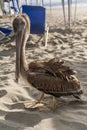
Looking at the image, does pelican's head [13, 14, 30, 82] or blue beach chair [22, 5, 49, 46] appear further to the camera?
blue beach chair [22, 5, 49, 46]

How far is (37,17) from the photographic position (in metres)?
11.2

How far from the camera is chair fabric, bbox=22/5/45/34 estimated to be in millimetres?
10914

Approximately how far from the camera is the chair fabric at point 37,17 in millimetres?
10914

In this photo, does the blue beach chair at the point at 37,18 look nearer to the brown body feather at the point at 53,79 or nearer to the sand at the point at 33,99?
the sand at the point at 33,99

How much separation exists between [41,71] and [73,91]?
0.52 metres

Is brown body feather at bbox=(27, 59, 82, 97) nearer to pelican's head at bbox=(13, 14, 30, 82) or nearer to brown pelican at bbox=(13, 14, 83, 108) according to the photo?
brown pelican at bbox=(13, 14, 83, 108)

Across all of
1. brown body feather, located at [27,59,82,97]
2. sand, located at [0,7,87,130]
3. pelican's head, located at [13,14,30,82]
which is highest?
pelican's head, located at [13,14,30,82]

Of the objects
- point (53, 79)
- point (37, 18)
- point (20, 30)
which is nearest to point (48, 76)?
point (53, 79)

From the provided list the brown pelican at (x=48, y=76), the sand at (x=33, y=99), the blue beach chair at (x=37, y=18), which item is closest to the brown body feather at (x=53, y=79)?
the brown pelican at (x=48, y=76)

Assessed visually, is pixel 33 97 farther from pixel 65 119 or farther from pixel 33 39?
pixel 33 39

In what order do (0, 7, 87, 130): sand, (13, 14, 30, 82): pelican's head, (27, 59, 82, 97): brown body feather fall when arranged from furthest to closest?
(13, 14, 30, 82): pelican's head
(27, 59, 82, 97): brown body feather
(0, 7, 87, 130): sand

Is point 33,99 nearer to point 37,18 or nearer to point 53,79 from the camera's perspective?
point 53,79

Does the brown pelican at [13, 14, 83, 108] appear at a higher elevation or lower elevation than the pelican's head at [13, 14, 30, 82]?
lower

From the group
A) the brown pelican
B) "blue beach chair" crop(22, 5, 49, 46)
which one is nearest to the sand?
the brown pelican
